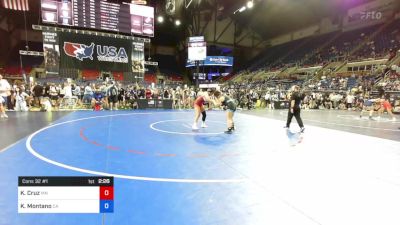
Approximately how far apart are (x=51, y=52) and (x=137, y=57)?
584cm

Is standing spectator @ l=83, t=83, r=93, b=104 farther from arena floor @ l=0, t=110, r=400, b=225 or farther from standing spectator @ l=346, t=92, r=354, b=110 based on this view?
standing spectator @ l=346, t=92, r=354, b=110

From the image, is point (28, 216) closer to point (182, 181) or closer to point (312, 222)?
point (182, 181)

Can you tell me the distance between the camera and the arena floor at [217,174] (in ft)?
10.1

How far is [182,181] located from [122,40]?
1843cm

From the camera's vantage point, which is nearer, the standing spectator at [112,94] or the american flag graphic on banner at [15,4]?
the american flag graphic on banner at [15,4]

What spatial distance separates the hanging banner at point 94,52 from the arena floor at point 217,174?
12480 mm

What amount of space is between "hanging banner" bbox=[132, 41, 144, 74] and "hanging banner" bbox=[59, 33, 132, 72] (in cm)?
31

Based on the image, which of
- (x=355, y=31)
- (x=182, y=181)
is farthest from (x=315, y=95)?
(x=182, y=181)

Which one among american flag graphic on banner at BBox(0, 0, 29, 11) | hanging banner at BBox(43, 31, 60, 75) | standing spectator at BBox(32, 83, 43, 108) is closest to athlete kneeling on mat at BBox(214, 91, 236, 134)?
standing spectator at BBox(32, 83, 43, 108)

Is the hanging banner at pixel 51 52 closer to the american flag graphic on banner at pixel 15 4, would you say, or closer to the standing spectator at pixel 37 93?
the standing spectator at pixel 37 93

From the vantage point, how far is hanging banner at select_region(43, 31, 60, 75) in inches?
709
